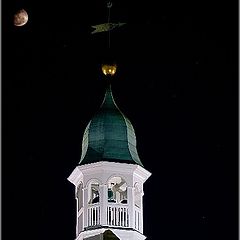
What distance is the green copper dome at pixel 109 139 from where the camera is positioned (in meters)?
34.6

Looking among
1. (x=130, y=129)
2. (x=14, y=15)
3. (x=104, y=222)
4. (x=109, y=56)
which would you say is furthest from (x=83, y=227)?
(x=14, y=15)

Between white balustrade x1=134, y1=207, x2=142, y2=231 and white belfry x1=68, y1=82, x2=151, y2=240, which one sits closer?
white belfry x1=68, y1=82, x2=151, y2=240

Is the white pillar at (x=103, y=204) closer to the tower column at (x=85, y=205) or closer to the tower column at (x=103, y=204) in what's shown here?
the tower column at (x=103, y=204)

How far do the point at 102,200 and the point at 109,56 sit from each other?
5.55m

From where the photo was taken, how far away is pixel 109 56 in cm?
3681

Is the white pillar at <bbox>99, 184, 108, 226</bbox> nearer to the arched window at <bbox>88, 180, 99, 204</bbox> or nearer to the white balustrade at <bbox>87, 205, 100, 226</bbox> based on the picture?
the white balustrade at <bbox>87, 205, 100, 226</bbox>

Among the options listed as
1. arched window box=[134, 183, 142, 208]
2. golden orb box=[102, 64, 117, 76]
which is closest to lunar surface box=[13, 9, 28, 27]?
arched window box=[134, 183, 142, 208]

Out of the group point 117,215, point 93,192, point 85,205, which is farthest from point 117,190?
point 117,215

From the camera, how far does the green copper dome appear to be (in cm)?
3456

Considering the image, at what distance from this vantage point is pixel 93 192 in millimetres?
35062

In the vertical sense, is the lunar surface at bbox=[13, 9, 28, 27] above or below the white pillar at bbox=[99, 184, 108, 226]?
below

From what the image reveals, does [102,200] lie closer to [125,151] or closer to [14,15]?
[125,151]

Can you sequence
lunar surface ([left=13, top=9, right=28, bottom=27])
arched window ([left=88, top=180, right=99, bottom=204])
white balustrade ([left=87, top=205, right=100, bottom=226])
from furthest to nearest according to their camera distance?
arched window ([left=88, top=180, right=99, bottom=204]), white balustrade ([left=87, top=205, right=100, bottom=226]), lunar surface ([left=13, top=9, right=28, bottom=27])

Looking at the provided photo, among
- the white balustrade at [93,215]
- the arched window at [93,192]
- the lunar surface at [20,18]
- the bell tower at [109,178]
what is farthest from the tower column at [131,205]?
the lunar surface at [20,18]
